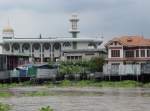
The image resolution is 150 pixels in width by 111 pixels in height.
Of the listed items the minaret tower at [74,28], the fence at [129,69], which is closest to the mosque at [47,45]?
the minaret tower at [74,28]

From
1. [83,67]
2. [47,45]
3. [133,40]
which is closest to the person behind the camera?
[83,67]

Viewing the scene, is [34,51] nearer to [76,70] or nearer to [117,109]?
[76,70]

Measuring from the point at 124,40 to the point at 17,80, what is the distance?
25.7 metres

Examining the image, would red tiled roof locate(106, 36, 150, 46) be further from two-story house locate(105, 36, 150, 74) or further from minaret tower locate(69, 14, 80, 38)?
minaret tower locate(69, 14, 80, 38)

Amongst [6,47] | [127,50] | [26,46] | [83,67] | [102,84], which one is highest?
[26,46]

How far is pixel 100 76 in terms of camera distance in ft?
244

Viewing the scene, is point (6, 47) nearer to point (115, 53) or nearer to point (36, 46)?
point (36, 46)

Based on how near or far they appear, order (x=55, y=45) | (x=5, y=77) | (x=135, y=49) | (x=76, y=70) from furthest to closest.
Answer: (x=55, y=45) → (x=135, y=49) → (x=76, y=70) → (x=5, y=77)

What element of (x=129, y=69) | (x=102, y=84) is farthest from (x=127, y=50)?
(x=102, y=84)

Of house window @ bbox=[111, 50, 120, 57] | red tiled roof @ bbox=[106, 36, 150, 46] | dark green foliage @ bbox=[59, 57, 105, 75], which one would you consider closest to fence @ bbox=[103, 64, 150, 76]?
dark green foliage @ bbox=[59, 57, 105, 75]

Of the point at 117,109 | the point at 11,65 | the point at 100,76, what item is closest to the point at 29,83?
the point at 100,76

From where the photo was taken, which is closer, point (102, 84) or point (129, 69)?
point (102, 84)

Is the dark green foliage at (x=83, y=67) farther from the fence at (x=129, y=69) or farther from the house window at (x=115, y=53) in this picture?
the fence at (x=129, y=69)

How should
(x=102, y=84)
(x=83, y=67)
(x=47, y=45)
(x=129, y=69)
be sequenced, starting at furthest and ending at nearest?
(x=47, y=45) < (x=83, y=67) < (x=129, y=69) < (x=102, y=84)
